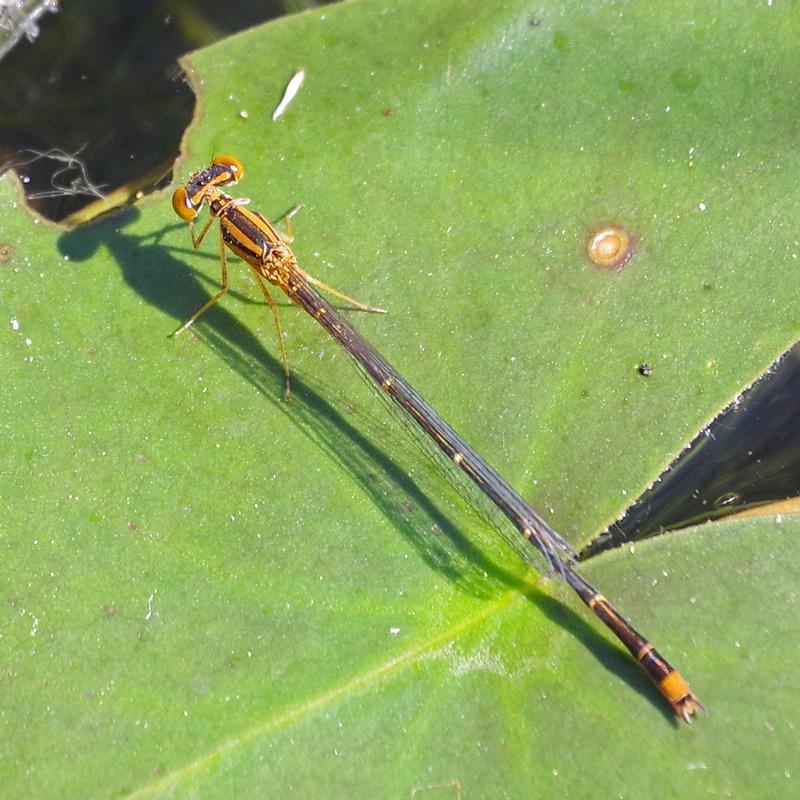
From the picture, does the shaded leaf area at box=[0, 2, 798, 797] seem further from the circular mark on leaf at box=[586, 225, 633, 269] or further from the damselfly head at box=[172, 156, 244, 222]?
the damselfly head at box=[172, 156, 244, 222]

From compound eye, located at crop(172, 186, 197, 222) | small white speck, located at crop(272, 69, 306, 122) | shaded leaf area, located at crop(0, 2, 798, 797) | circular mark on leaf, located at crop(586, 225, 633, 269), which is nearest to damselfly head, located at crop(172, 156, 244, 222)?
compound eye, located at crop(172, 186, 197, 222)

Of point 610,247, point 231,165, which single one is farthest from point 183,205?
point 610,247

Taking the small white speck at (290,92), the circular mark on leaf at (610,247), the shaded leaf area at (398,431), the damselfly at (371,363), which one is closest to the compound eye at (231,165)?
the damselfly at (371,363)

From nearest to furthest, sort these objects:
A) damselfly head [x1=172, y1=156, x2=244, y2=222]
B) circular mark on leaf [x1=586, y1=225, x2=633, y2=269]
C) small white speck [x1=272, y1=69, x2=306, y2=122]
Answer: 1. circular mark on leaf [x1=586, y1=225, x2=633, y2=269]
2. damselfly head [x1=172, y1=156, x2=244, y2=222]
3. small white speck [x1=272, y1=69, x2=306, y2=122]

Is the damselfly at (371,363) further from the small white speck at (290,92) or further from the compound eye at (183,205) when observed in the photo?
the small white speck at (290,92)

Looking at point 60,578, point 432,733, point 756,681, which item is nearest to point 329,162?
point 60,578

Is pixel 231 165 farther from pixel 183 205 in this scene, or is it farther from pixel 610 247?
pixel 610 247

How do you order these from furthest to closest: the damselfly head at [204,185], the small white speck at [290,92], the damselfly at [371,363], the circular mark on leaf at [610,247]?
the small white speck at [290,92], the damselfly head at [204,185], the circular mark on leaf at [610,247], the damselfly at [371,363]

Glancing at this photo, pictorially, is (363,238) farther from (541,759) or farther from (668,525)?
(541,759)
